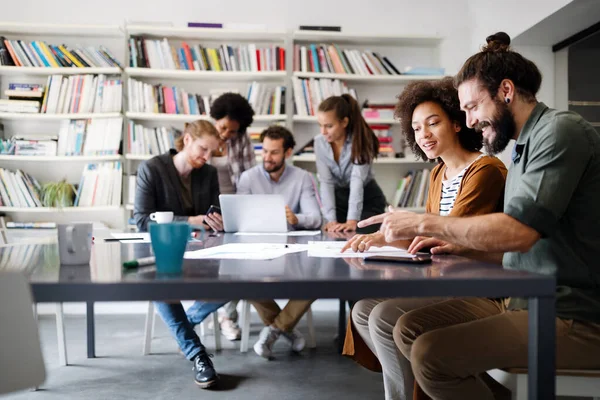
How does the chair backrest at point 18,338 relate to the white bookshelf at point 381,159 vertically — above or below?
below

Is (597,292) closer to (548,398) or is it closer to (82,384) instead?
(548,398)

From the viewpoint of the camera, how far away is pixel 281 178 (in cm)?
352

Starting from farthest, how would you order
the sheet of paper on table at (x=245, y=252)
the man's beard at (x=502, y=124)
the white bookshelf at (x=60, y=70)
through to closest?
the white bookshelf at (x=60, y=70) < the man's beard at (x=502, y=124) < the sheet of paper on table at (x=245, y=252)

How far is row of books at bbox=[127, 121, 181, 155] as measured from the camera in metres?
4.34

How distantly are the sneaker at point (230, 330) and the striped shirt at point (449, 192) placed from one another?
195cm

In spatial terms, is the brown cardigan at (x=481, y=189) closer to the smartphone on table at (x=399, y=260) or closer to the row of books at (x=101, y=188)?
the smartphone on table at (x=399, y=260)

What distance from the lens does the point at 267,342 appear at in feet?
10.3

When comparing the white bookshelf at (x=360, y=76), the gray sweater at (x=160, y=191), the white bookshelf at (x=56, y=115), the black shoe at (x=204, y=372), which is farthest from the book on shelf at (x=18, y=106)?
the black shoe at (x=204, y=372)

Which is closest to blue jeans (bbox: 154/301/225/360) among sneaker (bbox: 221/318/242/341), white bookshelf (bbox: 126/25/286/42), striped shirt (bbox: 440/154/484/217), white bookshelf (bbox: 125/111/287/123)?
sneaker (bbox: 221/318/242/341)

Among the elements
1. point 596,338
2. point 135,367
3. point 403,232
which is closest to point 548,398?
point 596,338

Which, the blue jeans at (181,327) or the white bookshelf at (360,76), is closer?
the blue jeans at (181,327)

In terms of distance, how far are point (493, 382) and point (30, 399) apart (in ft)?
6.05

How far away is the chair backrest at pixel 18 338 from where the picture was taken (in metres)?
1.04

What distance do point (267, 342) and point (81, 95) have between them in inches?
93.1
